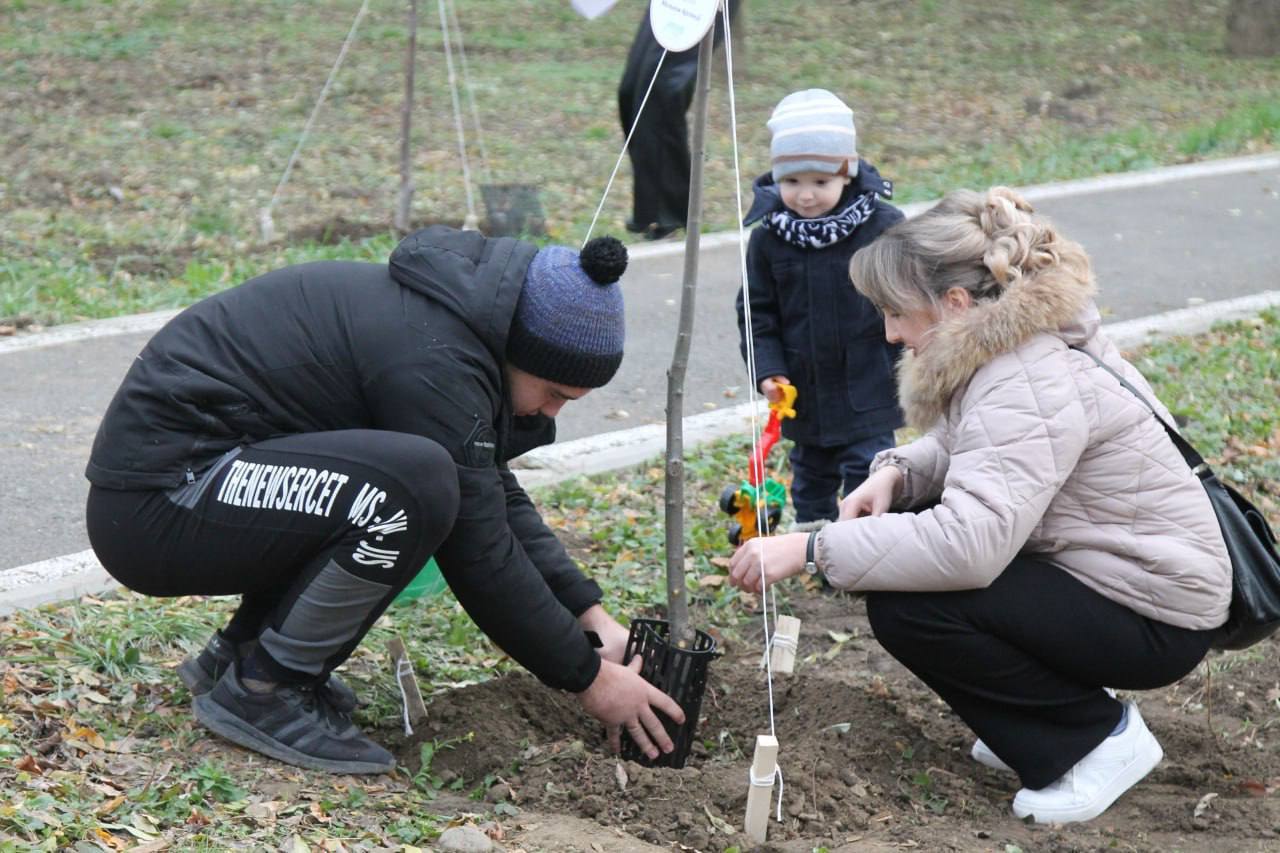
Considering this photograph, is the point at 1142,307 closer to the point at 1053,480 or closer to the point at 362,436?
A: the point at 1053,480

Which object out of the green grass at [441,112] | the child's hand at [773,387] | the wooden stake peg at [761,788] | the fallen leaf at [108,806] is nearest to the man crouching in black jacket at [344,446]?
the fallen leaf at [108,806]

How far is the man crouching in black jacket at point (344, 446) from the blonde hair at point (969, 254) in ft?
1.98

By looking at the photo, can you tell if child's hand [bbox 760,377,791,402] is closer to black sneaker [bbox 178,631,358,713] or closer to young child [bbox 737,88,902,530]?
young child [bbox 737,88,902,530]

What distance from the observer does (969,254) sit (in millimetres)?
3023

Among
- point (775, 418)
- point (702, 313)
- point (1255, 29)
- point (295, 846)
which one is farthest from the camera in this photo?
point (1255, 29)

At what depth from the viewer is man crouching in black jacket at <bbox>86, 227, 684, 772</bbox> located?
2893mm

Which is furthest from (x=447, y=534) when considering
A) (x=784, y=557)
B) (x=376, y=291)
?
(x=784, y=557)

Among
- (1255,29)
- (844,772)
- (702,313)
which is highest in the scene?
(844,772)

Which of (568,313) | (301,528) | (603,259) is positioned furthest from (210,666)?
(603,259)

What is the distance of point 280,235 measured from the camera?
26.9ft

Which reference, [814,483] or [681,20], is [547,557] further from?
[814,483]

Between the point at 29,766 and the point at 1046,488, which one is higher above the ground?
the point at 1046,488

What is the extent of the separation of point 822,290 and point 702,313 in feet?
9.60

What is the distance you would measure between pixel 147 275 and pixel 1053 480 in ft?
19.1
